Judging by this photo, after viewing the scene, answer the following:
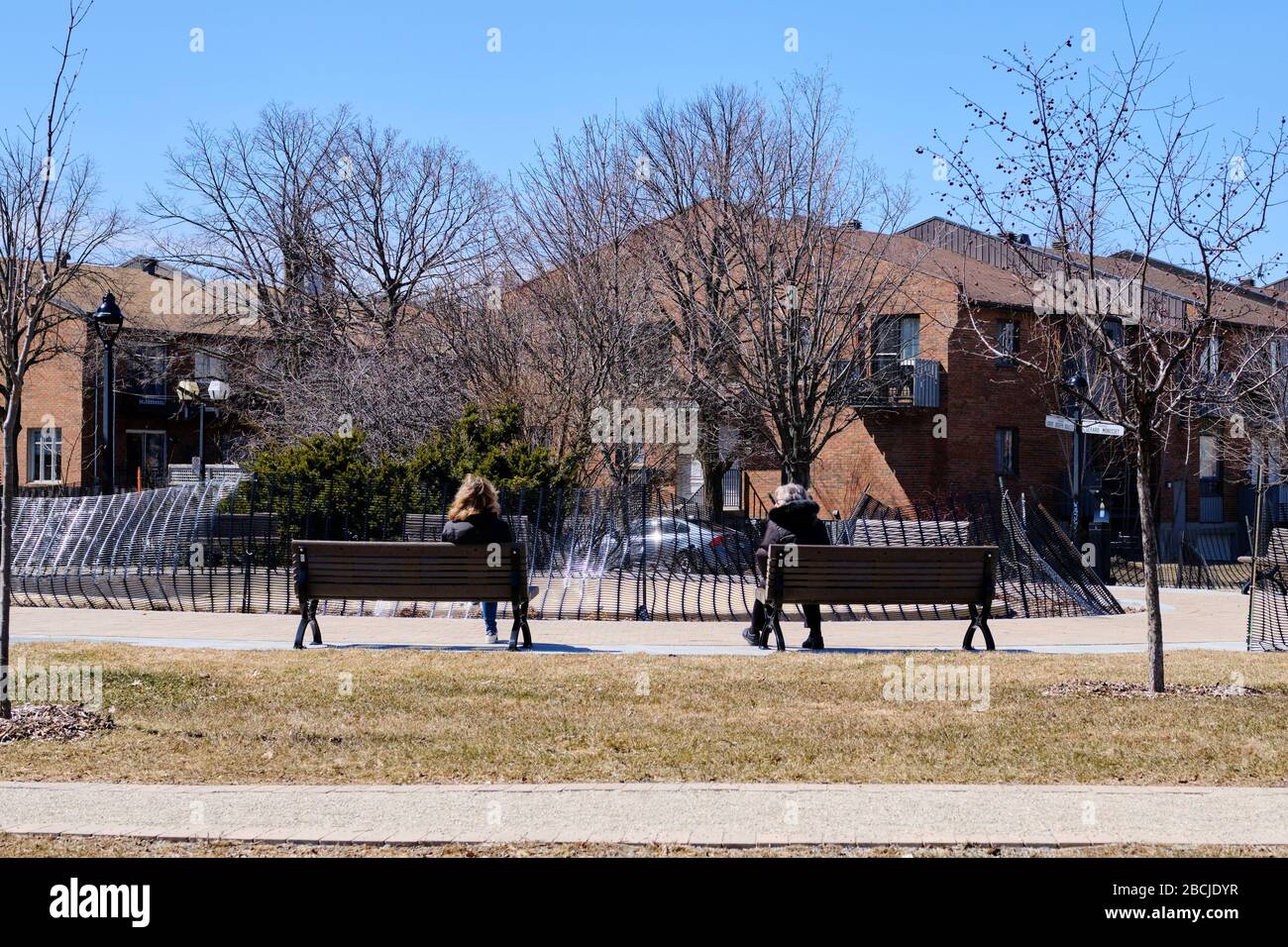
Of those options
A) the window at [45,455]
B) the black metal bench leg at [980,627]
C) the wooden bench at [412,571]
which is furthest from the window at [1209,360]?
the window at [45,455]

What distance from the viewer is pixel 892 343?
34.2 metres

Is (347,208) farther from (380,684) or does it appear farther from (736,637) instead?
(380,684)

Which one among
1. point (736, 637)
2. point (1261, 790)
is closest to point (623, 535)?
point (736, 637)

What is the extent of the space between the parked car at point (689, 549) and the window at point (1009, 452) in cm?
2691

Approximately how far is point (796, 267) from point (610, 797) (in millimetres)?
21844

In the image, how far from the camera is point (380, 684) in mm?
9336

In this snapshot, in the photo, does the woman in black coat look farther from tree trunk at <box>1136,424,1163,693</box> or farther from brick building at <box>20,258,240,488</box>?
brick building at <box>20,258,240,488</box>

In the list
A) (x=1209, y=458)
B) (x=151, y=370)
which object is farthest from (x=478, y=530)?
(x=151, y=370)

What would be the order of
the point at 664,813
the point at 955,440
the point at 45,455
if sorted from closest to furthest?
1. the point at 664,813
2. the point at 955,440
3. the point at 45,455

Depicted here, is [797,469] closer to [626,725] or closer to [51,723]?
[626,725]

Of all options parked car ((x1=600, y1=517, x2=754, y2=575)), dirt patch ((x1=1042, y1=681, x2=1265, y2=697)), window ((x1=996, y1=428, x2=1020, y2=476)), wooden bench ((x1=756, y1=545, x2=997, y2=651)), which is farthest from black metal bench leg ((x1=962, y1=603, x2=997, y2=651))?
window ((x1=996, y1=428, x2=1020, y2=476))

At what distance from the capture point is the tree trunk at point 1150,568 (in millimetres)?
9164

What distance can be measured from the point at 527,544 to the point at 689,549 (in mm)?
1882

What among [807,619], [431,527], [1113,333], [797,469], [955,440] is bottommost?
[807,619]
